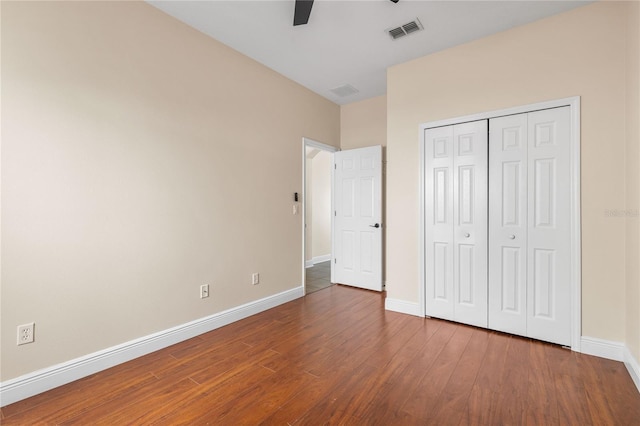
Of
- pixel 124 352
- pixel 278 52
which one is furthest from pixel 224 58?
pixel 124 352

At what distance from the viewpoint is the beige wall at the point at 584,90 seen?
225 centimetres

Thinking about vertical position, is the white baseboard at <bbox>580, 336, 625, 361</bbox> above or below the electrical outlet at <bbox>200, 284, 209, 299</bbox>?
below

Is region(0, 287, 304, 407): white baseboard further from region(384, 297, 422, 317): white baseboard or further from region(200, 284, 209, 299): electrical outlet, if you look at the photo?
region(384, 297, 422, 317): white baseboard

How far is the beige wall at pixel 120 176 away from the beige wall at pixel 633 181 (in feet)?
10.7

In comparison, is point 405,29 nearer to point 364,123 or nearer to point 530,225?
point 364,123

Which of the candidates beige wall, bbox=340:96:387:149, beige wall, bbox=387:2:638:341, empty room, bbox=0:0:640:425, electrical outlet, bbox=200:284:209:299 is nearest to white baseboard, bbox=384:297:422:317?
empty room, bbox=0:0:640:425

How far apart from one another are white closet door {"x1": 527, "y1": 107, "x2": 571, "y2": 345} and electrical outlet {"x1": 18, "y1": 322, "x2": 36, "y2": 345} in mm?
3923

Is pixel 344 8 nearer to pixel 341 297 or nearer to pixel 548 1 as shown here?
pixel 548 1

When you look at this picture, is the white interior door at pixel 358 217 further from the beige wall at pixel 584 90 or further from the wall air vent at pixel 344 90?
the beige wall at pixel 584 90

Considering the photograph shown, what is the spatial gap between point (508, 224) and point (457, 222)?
0.45 metres

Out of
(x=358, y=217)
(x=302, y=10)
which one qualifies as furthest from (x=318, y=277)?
(x=302, y=10)

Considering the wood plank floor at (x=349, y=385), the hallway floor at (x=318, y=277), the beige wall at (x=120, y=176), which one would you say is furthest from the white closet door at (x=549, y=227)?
the beige wall at (x=120, y=176)

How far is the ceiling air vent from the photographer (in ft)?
8.49

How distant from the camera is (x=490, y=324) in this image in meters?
2.79
